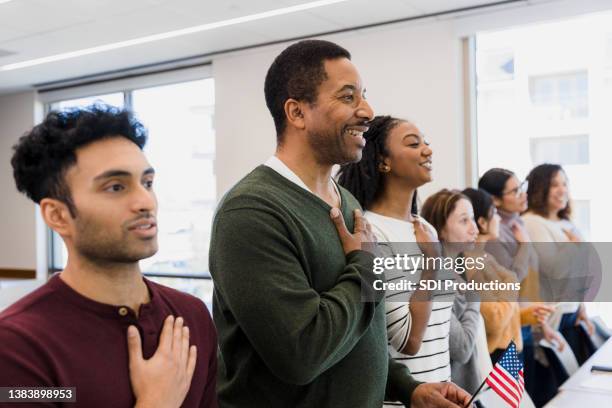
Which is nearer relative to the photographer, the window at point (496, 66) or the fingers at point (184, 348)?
the fingers at point (184, 348)

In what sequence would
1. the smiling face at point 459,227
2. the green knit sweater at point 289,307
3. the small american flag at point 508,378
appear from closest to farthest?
the green knit sweater at point 289,307
the small american flag at point 508,378
the smiling face at point 459,227

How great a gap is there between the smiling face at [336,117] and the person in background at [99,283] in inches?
16.8

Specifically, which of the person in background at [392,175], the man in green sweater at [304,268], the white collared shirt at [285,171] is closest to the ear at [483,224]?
the person in background at [392,175]

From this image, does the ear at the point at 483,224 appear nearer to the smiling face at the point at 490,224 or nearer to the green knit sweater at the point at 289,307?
the smiling face at the point at 490,224

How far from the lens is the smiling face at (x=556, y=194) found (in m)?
3.37

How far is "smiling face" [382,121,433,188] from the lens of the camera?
175 cm

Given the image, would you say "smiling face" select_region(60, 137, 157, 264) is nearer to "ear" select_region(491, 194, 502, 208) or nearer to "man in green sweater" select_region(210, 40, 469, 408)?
"man in green sweater" select_region(210, 40, 469, 408)

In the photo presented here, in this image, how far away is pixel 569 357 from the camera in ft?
9.75

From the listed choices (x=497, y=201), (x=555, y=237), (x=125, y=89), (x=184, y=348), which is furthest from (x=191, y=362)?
(x=125, y=89)

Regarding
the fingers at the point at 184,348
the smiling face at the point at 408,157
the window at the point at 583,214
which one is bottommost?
the fingers at the point at 184,348

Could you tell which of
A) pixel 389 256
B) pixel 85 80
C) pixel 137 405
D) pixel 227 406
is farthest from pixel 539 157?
pixel 85 80

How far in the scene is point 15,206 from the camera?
7461mm

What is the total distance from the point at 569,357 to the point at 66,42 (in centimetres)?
448

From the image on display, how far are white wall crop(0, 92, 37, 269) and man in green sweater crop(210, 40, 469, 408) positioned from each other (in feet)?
22.2
